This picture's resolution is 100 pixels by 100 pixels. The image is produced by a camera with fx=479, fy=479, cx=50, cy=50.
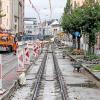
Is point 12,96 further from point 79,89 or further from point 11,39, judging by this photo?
point 11,39

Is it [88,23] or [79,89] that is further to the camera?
[88,23]

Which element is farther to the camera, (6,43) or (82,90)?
(6,43)

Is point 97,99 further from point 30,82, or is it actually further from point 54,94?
point 30,82

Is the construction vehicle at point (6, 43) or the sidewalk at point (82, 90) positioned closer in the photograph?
the sidewalk at point (82, 90)

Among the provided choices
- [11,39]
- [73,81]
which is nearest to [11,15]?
[11,39]

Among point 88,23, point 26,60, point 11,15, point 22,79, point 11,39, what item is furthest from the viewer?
point 11,15

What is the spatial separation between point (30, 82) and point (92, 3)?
2238 cm

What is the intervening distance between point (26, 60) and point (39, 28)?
15699 centimetres

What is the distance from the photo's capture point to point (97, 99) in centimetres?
1692

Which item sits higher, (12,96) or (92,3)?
(92,3)

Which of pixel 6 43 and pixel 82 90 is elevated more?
pixel 6 43

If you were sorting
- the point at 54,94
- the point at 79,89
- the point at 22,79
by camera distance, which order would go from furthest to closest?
the point at 22,79 → the point at 79,89 → the point at 54,94

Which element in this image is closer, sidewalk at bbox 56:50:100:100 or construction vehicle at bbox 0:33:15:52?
sidewalk at bbox 56:50:100:100

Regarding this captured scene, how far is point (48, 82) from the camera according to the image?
23156mm
